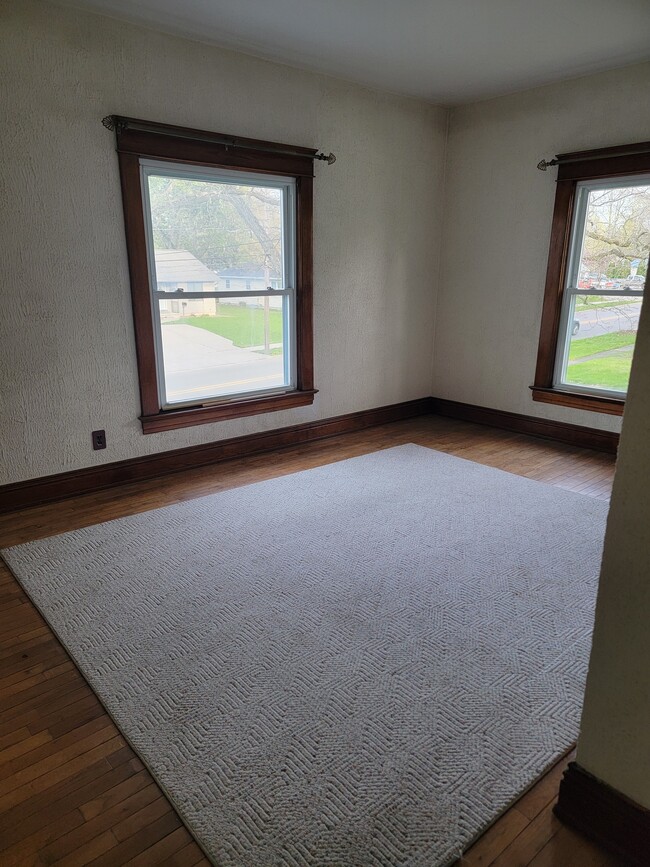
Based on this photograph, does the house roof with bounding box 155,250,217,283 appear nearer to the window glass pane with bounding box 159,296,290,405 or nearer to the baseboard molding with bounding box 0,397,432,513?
the window glass pane with bounding box 159,296,290,405

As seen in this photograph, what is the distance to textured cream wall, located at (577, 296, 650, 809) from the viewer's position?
114 centimetres

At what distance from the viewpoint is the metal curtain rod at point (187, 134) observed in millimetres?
3139

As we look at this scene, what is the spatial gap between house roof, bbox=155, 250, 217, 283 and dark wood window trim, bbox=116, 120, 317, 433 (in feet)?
0.44

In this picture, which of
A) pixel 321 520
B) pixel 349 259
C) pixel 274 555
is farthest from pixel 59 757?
pixel 349 259

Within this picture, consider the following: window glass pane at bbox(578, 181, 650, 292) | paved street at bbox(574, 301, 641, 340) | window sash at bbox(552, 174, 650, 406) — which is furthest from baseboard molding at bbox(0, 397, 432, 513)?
window glass pane at bbox(578, 181, 650, 292)

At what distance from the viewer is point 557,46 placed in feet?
11.3

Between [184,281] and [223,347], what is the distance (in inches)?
21.0

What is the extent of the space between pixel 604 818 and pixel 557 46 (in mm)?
3958

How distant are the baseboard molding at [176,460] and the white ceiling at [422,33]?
8.24ft

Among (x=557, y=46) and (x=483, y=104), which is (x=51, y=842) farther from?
(x=483, y=104)

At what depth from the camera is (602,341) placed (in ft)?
14.0

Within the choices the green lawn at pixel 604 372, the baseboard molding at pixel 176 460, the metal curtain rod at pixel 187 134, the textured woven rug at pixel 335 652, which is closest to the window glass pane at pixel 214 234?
the metal curtain rod at pixel 187 134

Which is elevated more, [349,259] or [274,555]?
[349,259]

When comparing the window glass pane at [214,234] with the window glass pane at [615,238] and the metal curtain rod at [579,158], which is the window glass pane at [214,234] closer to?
the metal curtain rod at [579,158]
